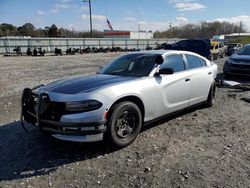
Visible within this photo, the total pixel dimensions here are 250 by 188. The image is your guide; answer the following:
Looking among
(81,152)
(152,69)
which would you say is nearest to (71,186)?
(81,152)

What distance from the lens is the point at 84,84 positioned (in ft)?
15.0

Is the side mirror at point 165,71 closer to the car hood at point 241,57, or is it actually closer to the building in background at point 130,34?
the car hood at point 241,57

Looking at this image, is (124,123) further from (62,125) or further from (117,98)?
(62,125)

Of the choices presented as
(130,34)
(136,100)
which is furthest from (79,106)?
(130,34)

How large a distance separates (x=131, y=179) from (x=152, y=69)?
2281 mm

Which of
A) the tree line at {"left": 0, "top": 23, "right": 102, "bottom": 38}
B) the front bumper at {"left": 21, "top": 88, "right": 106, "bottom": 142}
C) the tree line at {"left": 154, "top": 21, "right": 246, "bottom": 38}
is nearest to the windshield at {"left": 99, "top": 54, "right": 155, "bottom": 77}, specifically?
the front bumper at {"left": 21, "top": 88, "right": 106, "bottom": 142}

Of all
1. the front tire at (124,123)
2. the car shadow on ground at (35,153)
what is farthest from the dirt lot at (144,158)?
the front tire at (124,123)

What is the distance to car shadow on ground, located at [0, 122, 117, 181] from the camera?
153 inches

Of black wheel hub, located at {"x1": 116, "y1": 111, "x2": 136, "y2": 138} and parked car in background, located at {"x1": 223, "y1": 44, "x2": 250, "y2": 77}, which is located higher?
parked car in background, located at {"x1": 223, "y1": 44, "x2": 250, "y2": 77}

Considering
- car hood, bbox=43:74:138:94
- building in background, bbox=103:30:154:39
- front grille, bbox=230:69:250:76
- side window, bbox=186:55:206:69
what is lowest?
front grille, bbox=230:69:250:76

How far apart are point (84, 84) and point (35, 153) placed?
4.29ft

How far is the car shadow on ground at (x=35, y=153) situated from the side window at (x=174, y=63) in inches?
80.4

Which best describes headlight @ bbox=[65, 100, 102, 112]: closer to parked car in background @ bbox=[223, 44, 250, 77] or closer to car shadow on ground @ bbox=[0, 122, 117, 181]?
car shadow on ground @ bbox=[0, 122, 117, 181]

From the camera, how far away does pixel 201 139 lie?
495 centimetres
